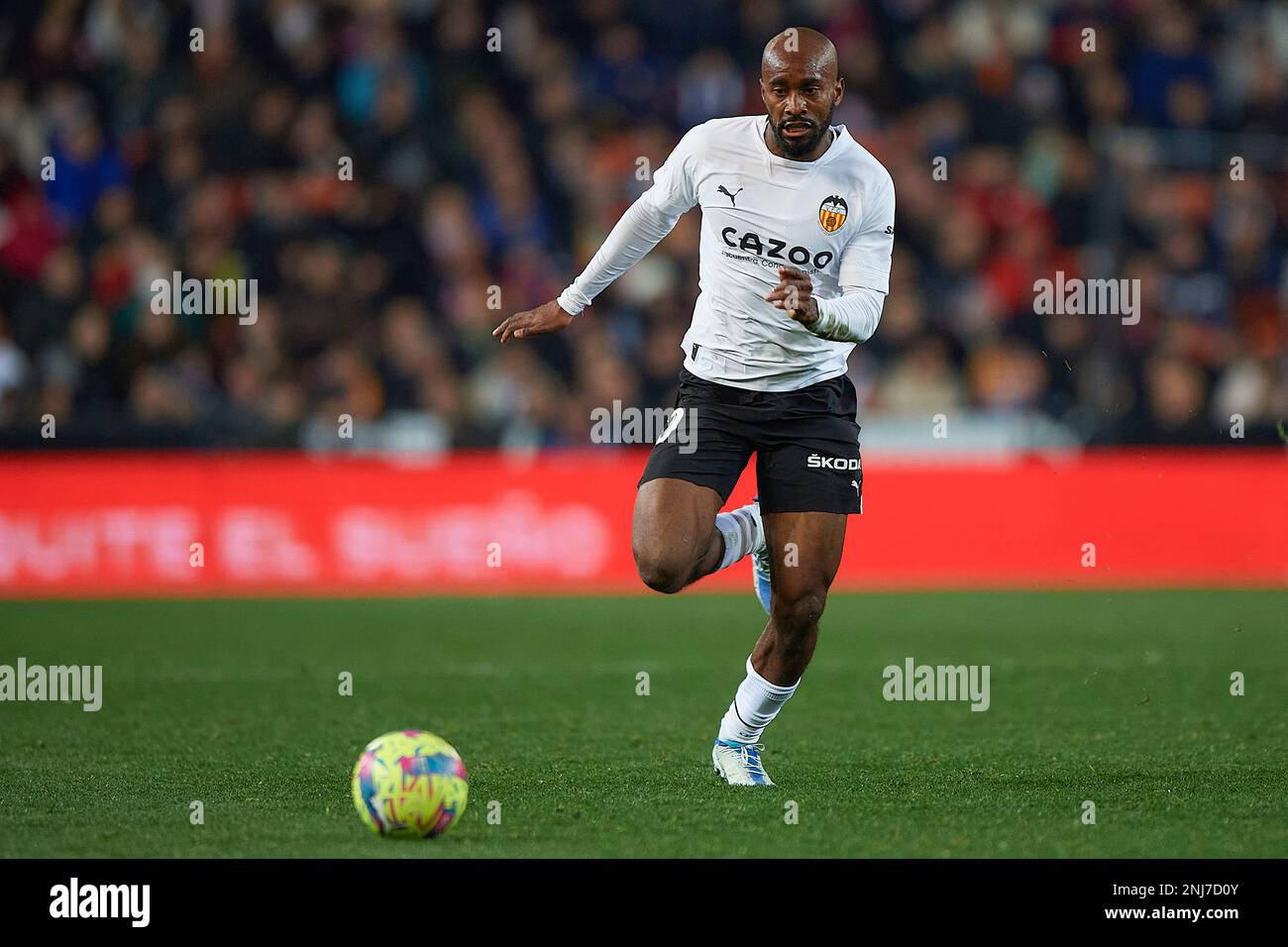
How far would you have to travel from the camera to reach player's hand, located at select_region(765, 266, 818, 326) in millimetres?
5918

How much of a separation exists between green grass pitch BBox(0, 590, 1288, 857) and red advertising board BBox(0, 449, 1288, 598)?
1.81 feet

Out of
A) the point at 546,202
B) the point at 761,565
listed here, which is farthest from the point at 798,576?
the point at 546,202

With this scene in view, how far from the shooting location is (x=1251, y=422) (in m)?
14.9

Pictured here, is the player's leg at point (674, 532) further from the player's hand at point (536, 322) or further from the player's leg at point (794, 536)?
the player's hand at point (536, 322)

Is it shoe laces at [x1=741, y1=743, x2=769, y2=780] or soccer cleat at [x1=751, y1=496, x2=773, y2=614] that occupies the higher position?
soccer cleat at [x1=751, y1=496, x2=773, y2=614]

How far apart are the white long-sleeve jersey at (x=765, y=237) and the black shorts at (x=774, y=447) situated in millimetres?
67

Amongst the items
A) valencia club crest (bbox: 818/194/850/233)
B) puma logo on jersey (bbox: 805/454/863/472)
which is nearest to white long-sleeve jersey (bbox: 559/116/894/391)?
valencia club crest (bbox: 818/194/850/233)

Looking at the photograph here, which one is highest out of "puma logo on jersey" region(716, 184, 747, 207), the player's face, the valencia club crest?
the player's face

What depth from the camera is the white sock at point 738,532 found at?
22.2 feet

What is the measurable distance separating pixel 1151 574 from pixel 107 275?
28.9 ft

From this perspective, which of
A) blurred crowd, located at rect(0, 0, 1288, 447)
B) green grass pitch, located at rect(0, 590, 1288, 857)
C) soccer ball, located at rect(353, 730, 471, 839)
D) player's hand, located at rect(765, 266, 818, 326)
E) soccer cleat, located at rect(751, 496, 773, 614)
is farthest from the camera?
blurred crowd, located at rect(0, 0, 1288, 447)

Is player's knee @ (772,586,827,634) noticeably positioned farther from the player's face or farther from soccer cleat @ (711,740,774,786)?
the player's face

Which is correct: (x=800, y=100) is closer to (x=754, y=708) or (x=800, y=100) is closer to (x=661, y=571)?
(x=661, y=571)
